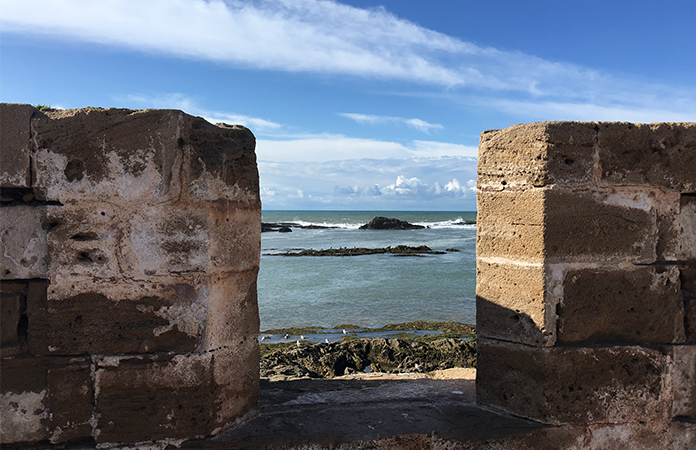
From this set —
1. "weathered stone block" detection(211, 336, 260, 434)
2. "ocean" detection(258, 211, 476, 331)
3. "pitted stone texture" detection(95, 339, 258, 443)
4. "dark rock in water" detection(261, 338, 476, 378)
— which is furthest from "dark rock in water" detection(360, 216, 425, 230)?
"pitted stone texture" detection(95, 339, 258, 443)

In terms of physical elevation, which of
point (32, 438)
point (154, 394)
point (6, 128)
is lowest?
point (32, 438)

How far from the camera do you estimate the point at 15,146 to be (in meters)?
2.76

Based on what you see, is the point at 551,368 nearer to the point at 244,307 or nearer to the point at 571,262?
the point at 571,262

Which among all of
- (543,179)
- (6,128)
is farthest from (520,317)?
(6,128)

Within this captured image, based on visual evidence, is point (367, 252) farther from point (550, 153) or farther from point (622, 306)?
point (550, 153)

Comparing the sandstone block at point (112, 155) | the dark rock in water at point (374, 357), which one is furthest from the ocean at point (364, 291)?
the sandstone block at point (112, 155)

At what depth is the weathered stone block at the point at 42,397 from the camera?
9.23ft

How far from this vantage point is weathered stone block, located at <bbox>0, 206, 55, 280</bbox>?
9.19ft

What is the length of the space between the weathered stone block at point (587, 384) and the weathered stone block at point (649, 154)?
107 centimetres

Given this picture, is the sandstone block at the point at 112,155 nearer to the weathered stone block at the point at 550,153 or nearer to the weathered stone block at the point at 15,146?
the weathered stone block at the point at 15,146

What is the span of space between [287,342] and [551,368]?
610cm

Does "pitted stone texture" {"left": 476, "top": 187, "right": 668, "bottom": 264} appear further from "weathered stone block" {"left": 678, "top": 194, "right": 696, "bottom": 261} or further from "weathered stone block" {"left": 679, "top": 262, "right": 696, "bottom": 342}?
"weathered stone block" {"left": 679, "top": 262, "right": 696, "bottom": 342}

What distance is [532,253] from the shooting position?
308 centimetres

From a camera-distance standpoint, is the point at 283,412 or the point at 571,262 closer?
the point at 571,262
